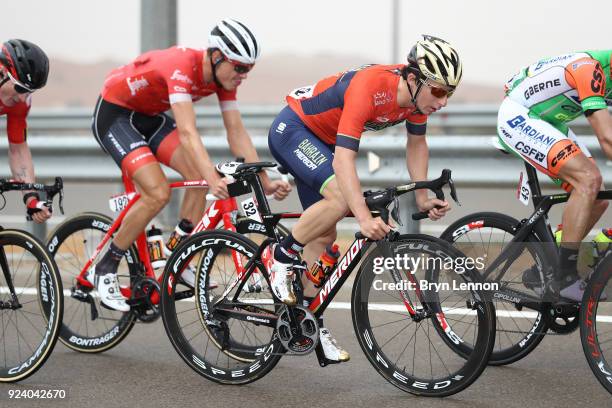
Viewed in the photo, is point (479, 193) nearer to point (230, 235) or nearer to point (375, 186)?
point (375, 186)

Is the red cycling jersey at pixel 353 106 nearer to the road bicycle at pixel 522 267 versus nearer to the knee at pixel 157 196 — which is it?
the road bicycle at pixel 522 267

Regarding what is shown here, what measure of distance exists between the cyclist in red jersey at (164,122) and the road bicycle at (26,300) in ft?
1.43

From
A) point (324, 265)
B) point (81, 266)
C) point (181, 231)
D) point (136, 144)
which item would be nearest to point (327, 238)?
point (324, 265)

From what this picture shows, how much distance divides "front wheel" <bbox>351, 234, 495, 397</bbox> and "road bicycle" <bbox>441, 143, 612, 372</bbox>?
→ 0.31 meters

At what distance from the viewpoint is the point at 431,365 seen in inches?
208

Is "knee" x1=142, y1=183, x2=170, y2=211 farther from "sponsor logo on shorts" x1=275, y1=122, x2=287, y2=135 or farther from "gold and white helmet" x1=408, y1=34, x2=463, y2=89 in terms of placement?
"gold and white helmet" x1=408, y1=34, x2=463, y2=89

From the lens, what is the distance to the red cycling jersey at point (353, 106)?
16.7 ft

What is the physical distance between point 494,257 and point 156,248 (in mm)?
2176

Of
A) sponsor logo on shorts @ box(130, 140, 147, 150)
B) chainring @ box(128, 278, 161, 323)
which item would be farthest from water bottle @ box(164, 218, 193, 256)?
sponsor logo on shorts @ box(130, 140, 147, 150)

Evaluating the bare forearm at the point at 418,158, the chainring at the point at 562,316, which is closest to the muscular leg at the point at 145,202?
the bare forearm at the point at 418,158

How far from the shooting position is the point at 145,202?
20.8 ft

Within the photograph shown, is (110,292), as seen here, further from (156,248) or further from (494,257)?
(494,257)

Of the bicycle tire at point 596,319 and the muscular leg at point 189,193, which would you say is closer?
the bicycle tire at point 596,319

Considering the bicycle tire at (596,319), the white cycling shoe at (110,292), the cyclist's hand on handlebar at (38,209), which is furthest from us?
the white cycling shoe at (110,292)
